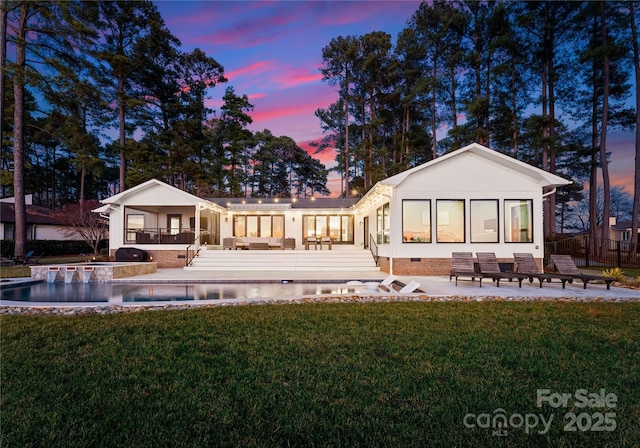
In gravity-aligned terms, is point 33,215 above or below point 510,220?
above

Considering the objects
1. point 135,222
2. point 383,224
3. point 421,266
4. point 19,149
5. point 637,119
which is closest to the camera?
point 421,266

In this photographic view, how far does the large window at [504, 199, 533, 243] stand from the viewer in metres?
13.1

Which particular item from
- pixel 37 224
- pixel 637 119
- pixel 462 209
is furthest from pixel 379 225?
pixel 37 224

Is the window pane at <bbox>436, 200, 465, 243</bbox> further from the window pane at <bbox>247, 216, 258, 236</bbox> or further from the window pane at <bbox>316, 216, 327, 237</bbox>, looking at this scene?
the window pane at <bbox>247, 216, 258, 236</bbox>

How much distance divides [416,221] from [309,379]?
10803 mm

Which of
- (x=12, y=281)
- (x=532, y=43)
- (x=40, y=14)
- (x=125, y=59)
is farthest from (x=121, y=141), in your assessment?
(x=532, y=43)

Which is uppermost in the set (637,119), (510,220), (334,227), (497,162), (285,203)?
(637,119)

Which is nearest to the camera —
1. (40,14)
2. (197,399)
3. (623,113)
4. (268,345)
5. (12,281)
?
(197,399)

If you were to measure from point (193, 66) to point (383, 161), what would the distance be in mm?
19516

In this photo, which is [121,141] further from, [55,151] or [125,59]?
[55,151]

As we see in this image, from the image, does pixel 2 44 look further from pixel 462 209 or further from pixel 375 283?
pixel 462 209

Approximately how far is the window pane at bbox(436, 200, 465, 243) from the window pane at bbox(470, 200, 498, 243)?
0.47 metres

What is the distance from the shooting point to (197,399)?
9.50ft

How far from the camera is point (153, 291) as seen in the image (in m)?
9.64
